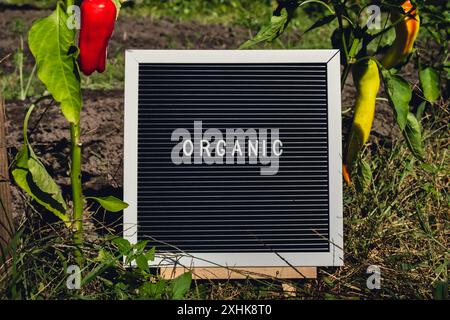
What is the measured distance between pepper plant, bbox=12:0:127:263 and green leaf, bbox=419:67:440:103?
1088 millimetres

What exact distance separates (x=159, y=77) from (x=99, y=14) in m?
0.26

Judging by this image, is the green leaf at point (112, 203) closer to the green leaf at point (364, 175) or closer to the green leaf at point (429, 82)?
the green leaf at point (364, 175)

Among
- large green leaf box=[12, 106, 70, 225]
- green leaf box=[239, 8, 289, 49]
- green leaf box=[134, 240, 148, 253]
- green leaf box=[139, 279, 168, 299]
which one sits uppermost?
green leaf box=[239, 8, 289, 49]

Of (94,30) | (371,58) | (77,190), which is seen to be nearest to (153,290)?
(77,190)

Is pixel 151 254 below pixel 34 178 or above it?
below

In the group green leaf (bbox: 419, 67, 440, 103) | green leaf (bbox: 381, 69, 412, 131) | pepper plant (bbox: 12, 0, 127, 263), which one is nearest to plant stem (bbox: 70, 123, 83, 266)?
pepper plant (bbox: 12, 0, 127, 263)

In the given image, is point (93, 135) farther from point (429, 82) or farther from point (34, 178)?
point (429, 82)

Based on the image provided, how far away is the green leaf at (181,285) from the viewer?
1983mm

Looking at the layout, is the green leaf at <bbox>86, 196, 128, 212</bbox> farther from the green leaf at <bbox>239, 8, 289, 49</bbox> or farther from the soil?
the green leaf at <bbox>239, 8, 289, 49</bbox>

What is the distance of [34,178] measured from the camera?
2.08 meters

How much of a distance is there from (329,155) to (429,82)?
59 cm

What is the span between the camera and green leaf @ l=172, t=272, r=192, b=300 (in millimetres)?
1983
